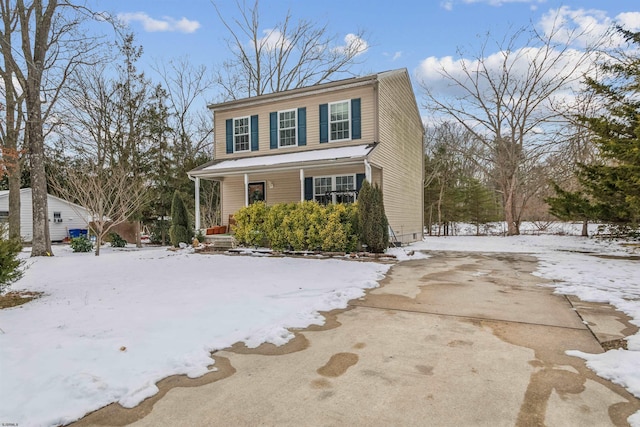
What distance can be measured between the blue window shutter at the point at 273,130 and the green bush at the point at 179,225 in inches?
159

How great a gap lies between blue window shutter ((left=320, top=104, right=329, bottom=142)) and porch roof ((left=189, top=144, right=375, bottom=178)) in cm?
51

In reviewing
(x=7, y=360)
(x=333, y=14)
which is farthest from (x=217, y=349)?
(x=333, y=14)

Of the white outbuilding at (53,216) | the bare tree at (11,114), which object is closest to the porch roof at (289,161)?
the bare tree at (11,114)

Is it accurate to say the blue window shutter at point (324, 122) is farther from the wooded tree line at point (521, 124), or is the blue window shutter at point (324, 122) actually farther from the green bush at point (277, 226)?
the wooded tree line at point (521, 124)

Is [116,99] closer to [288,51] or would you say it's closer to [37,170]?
[37,170]

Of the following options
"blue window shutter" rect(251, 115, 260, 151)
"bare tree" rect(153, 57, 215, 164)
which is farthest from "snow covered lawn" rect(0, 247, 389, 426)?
"bare tree" rect(153, 57, 215, 164)

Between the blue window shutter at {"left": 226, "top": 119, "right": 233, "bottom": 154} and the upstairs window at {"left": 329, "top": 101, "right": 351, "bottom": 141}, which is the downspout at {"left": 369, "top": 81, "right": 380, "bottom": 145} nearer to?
the upstairs window at {"left": 329, "top": 101, "right": 351, "bottom": 141}

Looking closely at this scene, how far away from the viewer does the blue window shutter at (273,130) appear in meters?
13.7

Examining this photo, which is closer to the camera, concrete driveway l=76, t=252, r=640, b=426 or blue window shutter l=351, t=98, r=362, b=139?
concrete driveway l=76, t=252, r=640, b=426

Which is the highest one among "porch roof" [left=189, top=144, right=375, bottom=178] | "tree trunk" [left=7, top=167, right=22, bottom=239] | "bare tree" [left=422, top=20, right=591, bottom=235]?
"bare tree" [left=422, top=20, right=591, bottom=235]

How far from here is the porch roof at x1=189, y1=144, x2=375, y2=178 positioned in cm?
1095

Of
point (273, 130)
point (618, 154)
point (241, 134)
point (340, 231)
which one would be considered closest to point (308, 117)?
point (273, 130)

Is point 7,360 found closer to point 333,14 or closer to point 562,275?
point 562,275

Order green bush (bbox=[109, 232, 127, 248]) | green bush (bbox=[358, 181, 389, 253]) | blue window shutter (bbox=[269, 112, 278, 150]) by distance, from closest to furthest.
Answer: green bush (bbox=[358, 181, 389, 253])
blue window shutter (bbox=[269, 112, 278, 150])
green bush (bbox=[109, 232, 127, 248])
